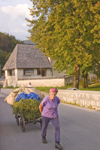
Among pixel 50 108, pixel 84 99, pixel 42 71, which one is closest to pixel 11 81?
pixel 42 71

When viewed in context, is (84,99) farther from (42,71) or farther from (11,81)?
(42,71)

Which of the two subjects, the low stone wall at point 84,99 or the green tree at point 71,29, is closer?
the low stone wall at point 84,99

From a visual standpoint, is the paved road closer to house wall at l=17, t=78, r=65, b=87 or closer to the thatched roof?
house wall at l=17, t=78, r=65, b=87

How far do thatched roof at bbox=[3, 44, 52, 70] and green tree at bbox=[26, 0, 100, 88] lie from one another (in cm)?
2182

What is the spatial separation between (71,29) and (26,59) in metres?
27.4

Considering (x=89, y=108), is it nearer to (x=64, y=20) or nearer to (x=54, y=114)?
(x=54, y=114)

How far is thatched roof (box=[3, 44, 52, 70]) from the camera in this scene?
4609cm

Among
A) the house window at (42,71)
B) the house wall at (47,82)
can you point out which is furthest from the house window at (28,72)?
the house wall at (47,82)

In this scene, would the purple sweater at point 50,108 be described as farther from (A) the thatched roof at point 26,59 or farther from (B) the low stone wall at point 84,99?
(A) the thatched roof at point 26,59

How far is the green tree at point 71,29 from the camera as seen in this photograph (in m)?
20.8

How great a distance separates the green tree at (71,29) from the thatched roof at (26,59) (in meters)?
21.8

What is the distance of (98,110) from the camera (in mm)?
12867

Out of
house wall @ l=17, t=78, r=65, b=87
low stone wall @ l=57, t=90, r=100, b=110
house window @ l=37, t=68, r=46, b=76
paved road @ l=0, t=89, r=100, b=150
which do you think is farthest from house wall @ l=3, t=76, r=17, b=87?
paved road @ l=0, t=89, r=100, b=150

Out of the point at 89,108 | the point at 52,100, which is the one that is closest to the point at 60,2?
the point at 89,108
